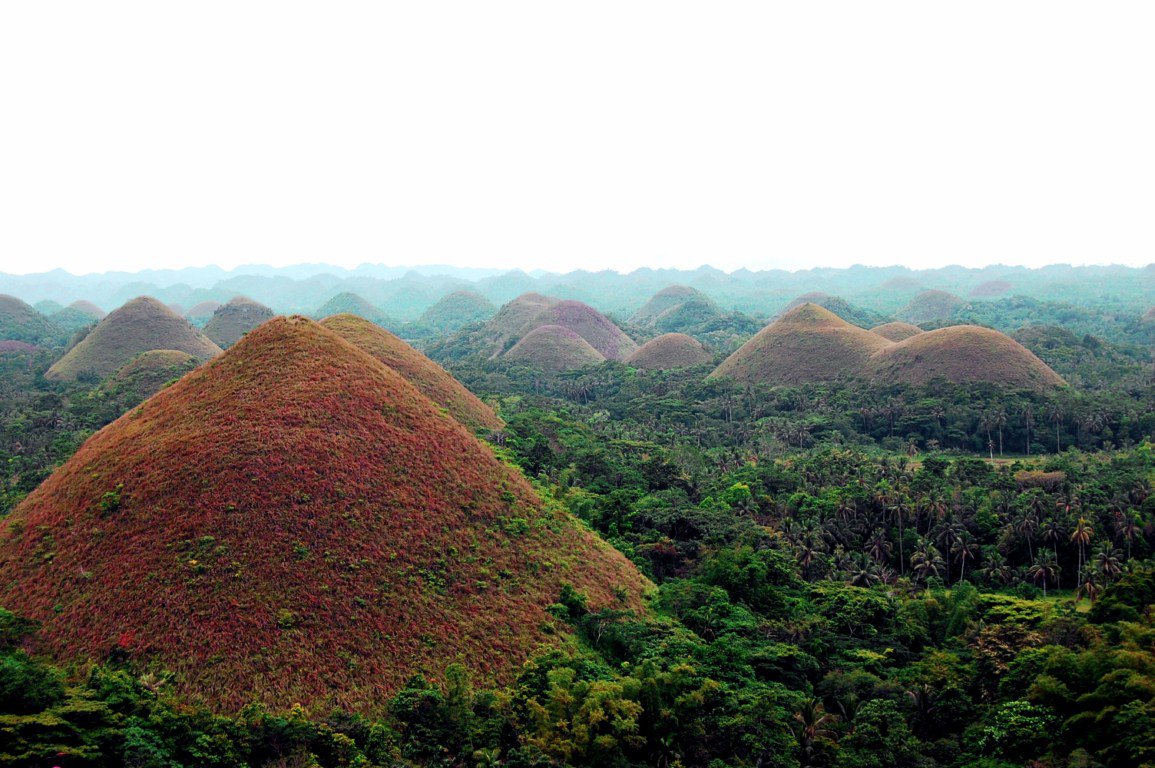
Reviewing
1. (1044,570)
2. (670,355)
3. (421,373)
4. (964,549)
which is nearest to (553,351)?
(670,355)

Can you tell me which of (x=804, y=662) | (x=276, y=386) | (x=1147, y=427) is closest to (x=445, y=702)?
(x=804, y=662)

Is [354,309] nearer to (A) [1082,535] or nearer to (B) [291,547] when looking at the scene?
(B) [291,547]

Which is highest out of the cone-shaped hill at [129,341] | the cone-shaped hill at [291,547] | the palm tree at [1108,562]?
the cone-shaped hill at [129,341]

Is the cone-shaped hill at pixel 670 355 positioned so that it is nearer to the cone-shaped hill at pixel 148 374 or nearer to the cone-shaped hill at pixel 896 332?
the cone-shaped hill at pixel 896 332

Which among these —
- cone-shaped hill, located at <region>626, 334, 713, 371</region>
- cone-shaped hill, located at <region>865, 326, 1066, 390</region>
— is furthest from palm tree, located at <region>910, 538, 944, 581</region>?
cone-shaped hill, located at <region>626, 334, 713, 371</region>

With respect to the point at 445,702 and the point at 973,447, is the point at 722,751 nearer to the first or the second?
the point at 445,702

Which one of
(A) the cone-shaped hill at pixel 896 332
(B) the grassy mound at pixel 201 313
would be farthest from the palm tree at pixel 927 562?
(B) the grassy mound at pixel 201 313
